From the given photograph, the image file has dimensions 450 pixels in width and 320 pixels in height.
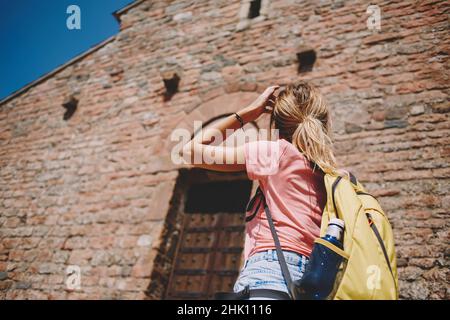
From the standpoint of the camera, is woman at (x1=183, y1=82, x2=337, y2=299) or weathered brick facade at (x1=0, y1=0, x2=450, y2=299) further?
weathered brick facade at (x1=0, y1=0, x2=450, y2=299)

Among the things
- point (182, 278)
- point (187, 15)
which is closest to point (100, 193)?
point (182, 278)

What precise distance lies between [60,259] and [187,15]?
3.95 meters

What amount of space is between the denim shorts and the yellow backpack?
0.13m

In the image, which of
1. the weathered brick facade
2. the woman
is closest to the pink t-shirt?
the woman

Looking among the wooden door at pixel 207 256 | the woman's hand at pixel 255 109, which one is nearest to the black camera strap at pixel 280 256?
the woman's hand at pixel 255 109

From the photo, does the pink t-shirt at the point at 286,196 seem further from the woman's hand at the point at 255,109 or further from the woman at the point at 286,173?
the woman's hand at the point at 255,109

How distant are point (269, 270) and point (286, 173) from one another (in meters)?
0.39

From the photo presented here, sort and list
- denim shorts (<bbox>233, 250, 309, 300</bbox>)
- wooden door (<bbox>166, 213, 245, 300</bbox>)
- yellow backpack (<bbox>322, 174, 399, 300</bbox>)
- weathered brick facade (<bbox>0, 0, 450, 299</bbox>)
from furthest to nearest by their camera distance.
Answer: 1. wooden door (<bbox>166, 213, 245, 300</bbox>)
2. weathered brick facade (<bbox>0, 0, 450, 299</bbox>)
3. denim shorts (<bbox>233, 250, 309, 300</bbox>)
4. yellow backpack (<bbox>322, 174, 399, 300</bbox>)

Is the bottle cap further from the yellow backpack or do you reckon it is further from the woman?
the woman

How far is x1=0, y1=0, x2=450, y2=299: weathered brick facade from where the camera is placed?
301cm

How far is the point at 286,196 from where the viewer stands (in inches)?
51.6

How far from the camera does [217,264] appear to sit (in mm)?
3604

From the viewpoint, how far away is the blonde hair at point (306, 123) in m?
1.35

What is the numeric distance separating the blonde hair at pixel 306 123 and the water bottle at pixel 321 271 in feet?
0.99
